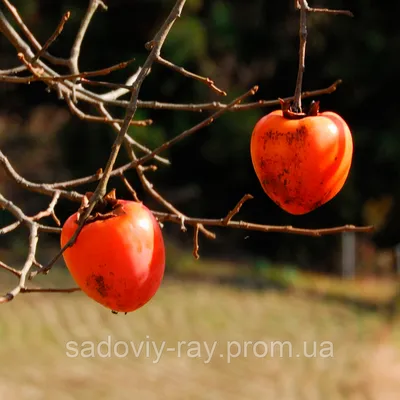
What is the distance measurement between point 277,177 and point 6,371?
4.81 metres

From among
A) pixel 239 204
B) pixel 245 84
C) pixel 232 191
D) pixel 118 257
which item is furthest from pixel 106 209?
pixel 245 84

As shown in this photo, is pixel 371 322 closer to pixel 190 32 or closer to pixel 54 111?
pixel 190 32

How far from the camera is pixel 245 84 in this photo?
9.54m

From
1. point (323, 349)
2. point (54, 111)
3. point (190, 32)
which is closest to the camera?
point (323, 349)

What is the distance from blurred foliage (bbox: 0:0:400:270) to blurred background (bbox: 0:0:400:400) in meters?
0.01

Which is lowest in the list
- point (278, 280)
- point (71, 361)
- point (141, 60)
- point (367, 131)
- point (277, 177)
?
point (278, 280)

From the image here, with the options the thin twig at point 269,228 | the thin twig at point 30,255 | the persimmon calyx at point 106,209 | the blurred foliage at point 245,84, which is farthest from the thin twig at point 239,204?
the blurred foliage at point 245,84

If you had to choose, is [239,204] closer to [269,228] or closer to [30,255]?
[269,228]

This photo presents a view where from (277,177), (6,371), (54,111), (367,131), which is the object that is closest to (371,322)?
(367,131)

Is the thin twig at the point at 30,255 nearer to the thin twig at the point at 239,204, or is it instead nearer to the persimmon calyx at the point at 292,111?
the thin twig at the point at 239,204

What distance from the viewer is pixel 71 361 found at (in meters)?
5.93

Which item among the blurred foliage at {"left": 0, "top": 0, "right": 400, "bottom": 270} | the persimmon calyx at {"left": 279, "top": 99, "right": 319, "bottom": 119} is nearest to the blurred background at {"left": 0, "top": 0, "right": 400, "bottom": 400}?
the blurred foliage at {"left": 0, "top": 0, "right": 400, "bottom": 270}

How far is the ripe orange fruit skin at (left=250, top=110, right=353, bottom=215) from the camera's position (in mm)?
1093

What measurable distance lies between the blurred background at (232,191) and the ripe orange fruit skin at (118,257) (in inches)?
197
